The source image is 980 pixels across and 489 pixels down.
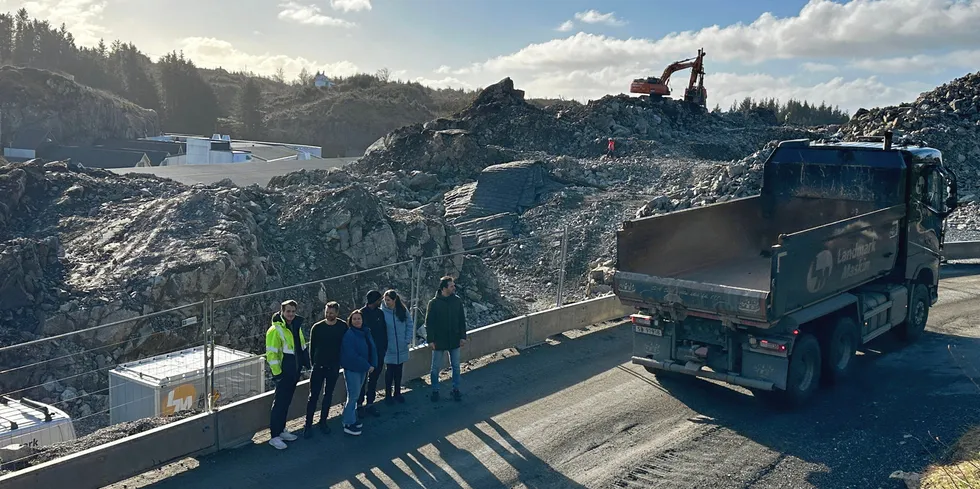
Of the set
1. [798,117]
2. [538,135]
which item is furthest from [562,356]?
[798,117]

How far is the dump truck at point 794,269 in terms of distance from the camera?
9633mm

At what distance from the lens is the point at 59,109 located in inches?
2911

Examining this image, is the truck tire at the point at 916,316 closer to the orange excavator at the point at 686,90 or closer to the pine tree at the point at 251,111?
the orange excavator at the point at 686,90

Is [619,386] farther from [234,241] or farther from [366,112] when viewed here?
[366,112]

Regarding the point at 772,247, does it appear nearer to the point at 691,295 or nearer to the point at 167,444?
the point at 691,295

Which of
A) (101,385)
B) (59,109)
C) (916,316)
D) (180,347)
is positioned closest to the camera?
(916,316)

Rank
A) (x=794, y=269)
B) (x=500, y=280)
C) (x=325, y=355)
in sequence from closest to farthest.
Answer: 1. (x=325, y=355)
2. (x=794, y=269)
3. (x=500, y=280)

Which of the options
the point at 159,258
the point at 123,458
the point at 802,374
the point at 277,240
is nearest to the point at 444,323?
the point at 123,458

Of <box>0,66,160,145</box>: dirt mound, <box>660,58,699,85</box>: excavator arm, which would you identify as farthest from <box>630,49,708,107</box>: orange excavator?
<box>0,66,160,145</box>: dirt mound

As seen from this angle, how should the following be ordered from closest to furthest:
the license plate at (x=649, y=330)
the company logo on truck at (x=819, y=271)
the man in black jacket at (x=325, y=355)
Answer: the man in black jacket at (x=325, y=355) → the company logo on truck at (x=819, y=271) → the license plate at (x=649, y=330)

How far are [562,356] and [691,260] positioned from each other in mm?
2415

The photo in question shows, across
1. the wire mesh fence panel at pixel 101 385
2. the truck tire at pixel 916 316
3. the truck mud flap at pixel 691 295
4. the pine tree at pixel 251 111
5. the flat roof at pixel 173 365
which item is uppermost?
the pine tree at pixel 251 111

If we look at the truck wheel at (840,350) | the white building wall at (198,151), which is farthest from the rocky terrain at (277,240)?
the white building wall at (198,151)

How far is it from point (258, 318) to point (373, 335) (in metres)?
7.51
